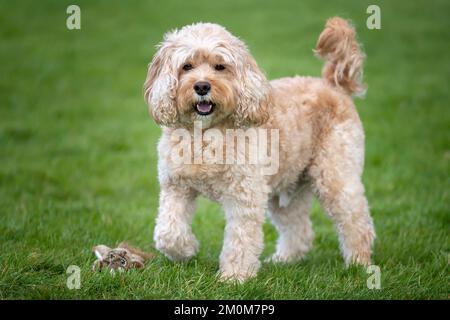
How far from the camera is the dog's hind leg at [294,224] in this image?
20.9 feet

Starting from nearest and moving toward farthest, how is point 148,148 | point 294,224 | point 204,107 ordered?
point 204,107 → point 294,224 → point 148,148

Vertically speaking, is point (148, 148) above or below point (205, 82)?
below

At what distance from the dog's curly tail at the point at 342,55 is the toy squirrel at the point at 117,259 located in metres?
2.45

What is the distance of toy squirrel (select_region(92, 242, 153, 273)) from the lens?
16.3 ft

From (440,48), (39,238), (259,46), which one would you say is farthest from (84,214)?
(440,48)

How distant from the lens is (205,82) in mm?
4707

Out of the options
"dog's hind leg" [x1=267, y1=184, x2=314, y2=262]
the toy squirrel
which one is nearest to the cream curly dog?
the toy squirrel

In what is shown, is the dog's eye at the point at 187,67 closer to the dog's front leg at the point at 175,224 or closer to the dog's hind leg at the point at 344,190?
the dog's front leg at the point at 175,224

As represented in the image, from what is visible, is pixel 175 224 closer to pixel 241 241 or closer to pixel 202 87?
pixel 241 241

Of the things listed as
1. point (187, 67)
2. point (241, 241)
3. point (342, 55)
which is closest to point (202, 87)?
point (187, 67)

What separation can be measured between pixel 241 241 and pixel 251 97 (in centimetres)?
106

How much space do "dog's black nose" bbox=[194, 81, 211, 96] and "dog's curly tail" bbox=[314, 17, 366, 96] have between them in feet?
6.08

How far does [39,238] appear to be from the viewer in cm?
591

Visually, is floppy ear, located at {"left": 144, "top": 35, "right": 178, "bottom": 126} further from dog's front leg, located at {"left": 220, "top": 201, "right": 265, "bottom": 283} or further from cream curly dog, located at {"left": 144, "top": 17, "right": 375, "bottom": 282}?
dog's front leg, located at {"left": 220, "top": 201, "right": 265, "bottom": 283}
